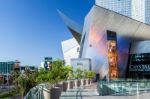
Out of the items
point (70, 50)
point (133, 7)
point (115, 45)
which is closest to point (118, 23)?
point (115, 45)

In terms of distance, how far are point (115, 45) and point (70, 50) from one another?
78.6ft

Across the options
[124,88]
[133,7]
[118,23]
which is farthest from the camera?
[133,7]

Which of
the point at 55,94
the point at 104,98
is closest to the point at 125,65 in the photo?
the point at 104,98

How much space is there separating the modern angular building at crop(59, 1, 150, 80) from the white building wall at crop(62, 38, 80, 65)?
45.1ft

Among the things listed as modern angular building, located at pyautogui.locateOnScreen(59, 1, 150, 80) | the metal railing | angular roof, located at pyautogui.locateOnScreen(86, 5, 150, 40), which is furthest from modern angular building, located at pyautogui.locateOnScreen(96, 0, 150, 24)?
the metal railing

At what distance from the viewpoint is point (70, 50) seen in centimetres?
8981

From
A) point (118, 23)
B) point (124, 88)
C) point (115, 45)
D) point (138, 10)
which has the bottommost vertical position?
point (124, 88)

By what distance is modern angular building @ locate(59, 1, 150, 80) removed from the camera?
220 ft

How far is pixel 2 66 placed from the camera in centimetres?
16888

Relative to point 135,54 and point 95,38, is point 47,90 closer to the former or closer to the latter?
point 95,38

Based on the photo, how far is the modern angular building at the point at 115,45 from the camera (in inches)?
2638

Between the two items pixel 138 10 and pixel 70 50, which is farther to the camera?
pixel 138 10

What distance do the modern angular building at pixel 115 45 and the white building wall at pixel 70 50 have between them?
13.7 metres

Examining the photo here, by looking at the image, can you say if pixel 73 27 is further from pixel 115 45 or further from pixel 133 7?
pixel 133 7
